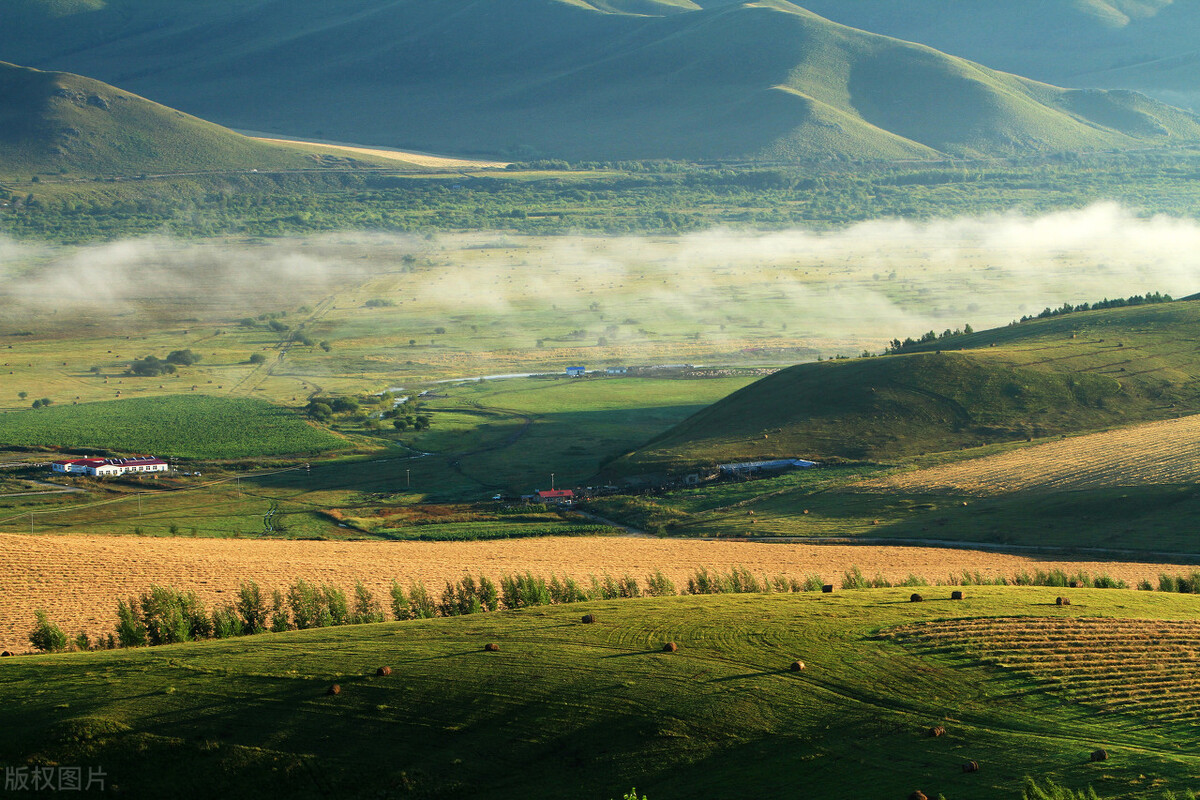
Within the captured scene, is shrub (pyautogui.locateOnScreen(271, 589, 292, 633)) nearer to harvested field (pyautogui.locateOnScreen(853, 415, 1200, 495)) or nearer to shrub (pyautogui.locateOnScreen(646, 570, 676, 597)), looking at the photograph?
shrub (pyautogui.locateOnScreen(646, 570, 676, 597))

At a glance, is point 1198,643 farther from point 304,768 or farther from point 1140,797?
point 304,768

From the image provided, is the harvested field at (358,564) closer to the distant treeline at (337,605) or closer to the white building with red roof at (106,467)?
the distant treeline at (337,605)

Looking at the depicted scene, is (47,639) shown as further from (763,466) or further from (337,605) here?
(763,466)

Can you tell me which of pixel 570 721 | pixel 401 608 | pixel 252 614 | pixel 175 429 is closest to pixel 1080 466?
pixel 401 608

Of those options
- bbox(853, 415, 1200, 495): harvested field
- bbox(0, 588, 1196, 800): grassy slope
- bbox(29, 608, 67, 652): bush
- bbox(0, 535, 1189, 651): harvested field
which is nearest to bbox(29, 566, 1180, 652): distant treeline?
bbox(29, 608, 67, 652): bush

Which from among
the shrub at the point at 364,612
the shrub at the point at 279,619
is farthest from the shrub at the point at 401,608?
the shrub at the point at 279,619

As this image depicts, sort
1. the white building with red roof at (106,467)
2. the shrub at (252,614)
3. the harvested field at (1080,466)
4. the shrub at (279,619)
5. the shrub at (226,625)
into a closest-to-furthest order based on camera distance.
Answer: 1. the shrub at (226,625)
2. the shrub at (279,619)
3. the shrub at (252,614)
4. the harvested field at (1080,466)
5. the white building with red roof at (106,467)
